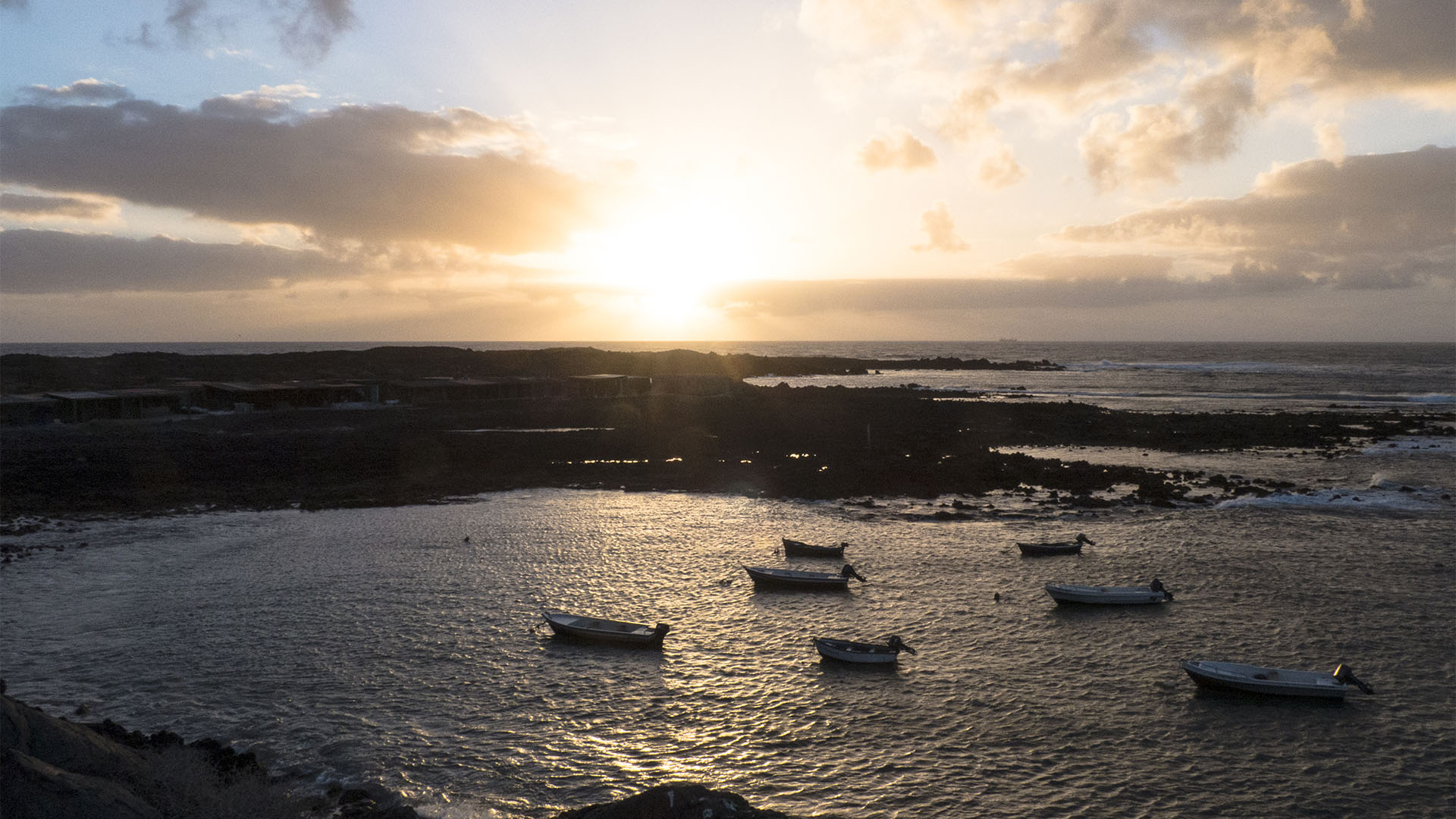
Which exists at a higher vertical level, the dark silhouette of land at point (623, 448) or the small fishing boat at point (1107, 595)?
the dark silhouette of land at point (623, 448)

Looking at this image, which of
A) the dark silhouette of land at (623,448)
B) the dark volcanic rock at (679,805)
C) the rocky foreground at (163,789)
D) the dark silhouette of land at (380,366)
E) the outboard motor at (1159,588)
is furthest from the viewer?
the dark silhouette of land at (380,366)

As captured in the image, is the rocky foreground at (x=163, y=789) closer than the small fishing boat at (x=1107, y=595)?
Yes

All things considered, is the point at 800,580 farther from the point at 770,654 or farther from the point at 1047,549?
the point at 1047,549

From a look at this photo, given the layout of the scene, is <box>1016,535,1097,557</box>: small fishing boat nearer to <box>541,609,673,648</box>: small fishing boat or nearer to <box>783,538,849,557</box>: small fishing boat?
<box>783,538,849,557</box>: small fishing boat

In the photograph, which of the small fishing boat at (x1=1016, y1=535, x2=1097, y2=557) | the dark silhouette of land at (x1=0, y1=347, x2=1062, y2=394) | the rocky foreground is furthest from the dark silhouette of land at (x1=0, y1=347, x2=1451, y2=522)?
the rocky foreground

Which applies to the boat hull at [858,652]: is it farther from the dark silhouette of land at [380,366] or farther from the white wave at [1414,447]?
the dark silhouette of land at [380,366]

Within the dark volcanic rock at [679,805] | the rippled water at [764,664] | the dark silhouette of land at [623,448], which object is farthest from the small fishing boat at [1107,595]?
the dark volcanic rock at [679,805]

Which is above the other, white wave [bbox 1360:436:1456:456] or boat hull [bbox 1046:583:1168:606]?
white wave [bbox 1360:436:1456:456]

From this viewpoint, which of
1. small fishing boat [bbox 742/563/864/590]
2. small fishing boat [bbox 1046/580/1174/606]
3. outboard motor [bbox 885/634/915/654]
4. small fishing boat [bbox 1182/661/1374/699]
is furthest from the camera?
small fishing boat [bbox 742/563/864/590]
